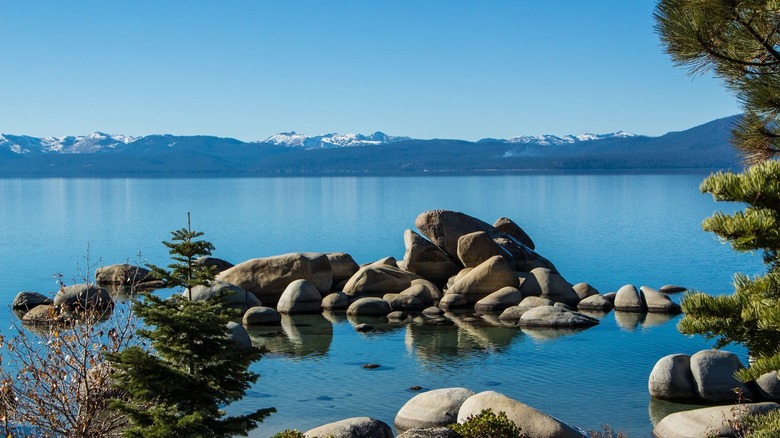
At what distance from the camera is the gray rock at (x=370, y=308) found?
33.5 meters

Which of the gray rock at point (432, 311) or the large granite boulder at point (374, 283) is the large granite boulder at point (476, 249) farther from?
the gray rock at point (432, 311)

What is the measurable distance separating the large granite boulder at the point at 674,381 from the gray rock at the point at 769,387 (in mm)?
1497

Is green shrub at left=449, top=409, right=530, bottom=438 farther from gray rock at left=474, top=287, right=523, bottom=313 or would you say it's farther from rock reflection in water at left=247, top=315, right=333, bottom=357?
gray rock at left=474, top=287, right=523, bottom=313

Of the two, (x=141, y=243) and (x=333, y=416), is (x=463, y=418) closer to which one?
(x=333, y=416)

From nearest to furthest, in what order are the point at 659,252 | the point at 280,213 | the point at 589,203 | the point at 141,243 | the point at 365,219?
the point at 659,252 < the point at 141,243 < the point at 365,219 < the point at 280,213 < the point at 589,203

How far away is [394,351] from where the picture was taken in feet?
88.4

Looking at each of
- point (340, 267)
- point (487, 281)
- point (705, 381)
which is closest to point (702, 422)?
point (705, 381)

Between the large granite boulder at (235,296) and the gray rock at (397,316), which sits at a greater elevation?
the large granite boulder at (235,296)

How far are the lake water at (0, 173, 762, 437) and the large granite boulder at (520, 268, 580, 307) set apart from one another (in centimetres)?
335

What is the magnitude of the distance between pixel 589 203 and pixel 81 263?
79458mm

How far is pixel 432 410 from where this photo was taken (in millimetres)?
18234

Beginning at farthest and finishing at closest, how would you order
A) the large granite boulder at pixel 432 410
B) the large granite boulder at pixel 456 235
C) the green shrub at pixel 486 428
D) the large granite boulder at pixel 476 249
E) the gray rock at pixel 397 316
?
1. the large granite boulder at pixel 456 235
2. the large granite boulder at pixel 476 249
3. the gray rock at pixel 397 316
4. the large granite boulder at pixel 432 410
5. the green shrub at pixel 486 428

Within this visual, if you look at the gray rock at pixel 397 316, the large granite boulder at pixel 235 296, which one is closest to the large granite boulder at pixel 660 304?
the gray rock at pixel 397 316

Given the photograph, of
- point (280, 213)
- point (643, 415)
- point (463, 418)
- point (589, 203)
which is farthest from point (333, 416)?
point (589, 203)
